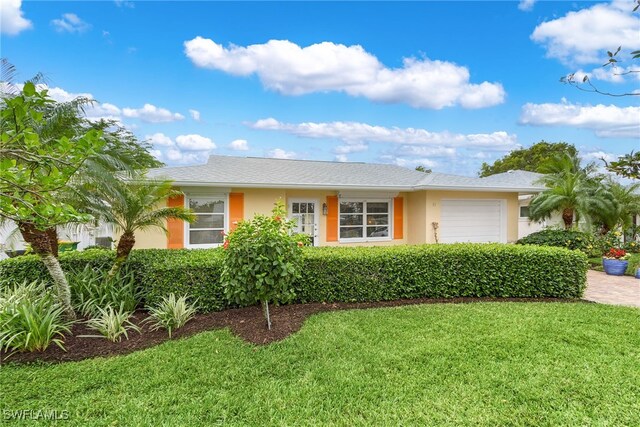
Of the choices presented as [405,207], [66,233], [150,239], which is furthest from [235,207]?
[405,207]

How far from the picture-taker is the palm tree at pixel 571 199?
1250 centimetres

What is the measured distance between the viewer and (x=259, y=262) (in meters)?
5.00

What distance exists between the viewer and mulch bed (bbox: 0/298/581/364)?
4.50 meters

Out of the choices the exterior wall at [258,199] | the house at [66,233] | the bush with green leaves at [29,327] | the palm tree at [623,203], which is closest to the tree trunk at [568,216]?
the palm tree at [623,203]

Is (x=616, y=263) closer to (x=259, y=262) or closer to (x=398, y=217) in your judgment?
(x=398, y=217)

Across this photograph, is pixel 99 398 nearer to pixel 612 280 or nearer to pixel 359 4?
pixel 359 4

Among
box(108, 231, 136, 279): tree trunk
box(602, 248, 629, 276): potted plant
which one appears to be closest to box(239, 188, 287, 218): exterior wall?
box(108, 231, 136, 279): tree trunk

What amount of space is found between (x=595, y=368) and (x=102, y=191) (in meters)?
8.20

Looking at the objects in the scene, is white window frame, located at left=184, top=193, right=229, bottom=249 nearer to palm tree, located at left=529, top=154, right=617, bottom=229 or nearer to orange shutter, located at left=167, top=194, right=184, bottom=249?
orange shutter, located at left=167, top=194, right=184, bottom=249

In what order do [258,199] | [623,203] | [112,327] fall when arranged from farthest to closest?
[623,203] < [258,199] < [112,327]

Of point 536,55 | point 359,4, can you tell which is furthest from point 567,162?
point 359,4

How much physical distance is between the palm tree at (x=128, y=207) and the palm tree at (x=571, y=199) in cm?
1337

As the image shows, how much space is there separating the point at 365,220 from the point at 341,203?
1.25m

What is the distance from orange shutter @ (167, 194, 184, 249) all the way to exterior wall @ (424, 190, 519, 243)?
29.0 ft
